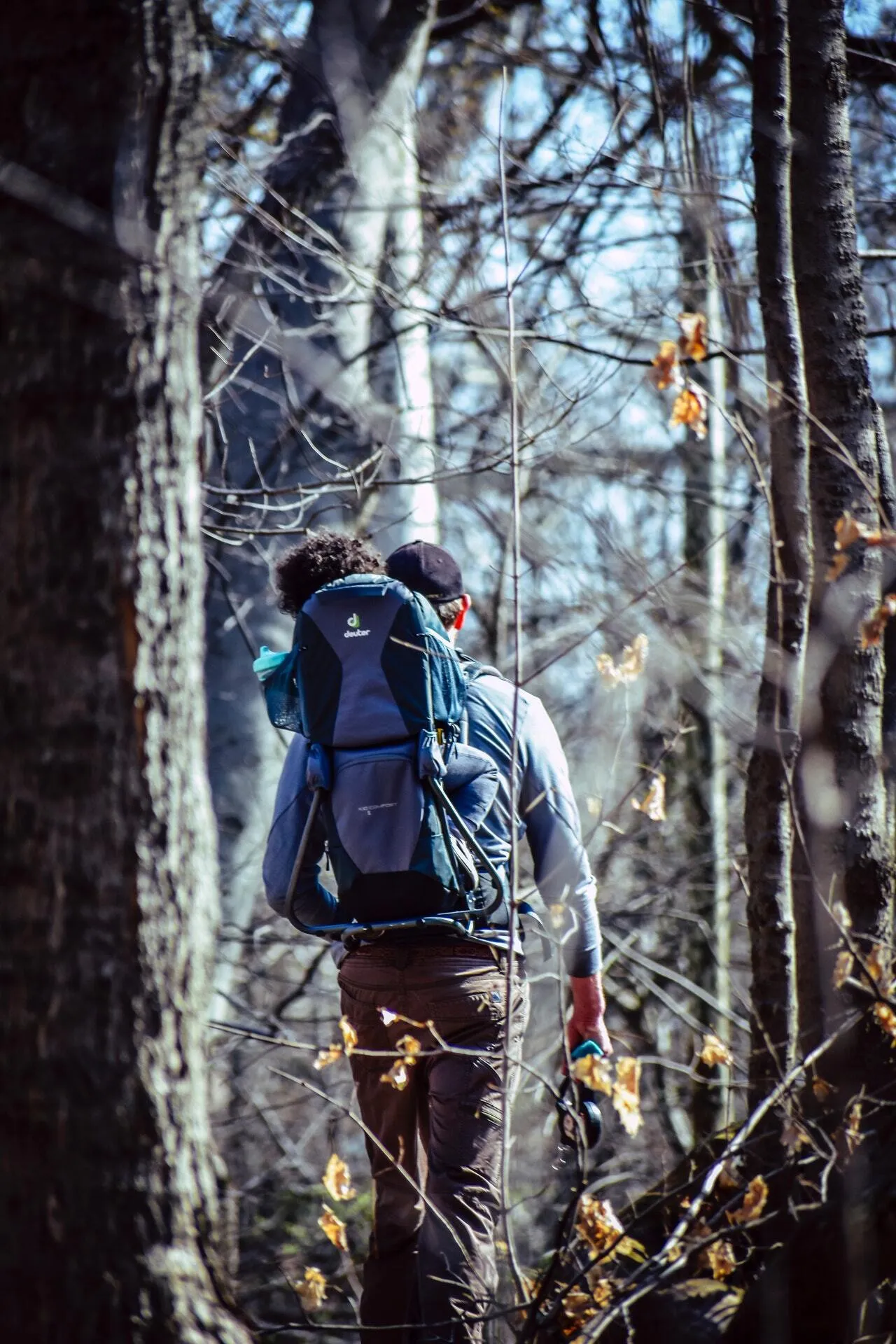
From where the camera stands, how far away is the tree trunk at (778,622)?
3117 mm

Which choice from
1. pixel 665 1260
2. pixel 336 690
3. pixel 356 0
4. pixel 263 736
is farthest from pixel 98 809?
pixel 356 0

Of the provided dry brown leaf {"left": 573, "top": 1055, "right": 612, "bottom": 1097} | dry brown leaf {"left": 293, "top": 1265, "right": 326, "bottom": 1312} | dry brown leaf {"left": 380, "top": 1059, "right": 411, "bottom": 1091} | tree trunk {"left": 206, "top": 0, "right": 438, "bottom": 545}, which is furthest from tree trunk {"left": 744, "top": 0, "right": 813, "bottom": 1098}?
tree trunk {"left": 206, "top": 0, "right": 438, "bottom": 545}

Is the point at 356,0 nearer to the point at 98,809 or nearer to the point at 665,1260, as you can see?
the point at 98,809

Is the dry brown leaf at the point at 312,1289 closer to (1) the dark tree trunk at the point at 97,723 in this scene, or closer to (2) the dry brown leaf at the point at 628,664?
(1) the dark tree trunk at the point at 97,723

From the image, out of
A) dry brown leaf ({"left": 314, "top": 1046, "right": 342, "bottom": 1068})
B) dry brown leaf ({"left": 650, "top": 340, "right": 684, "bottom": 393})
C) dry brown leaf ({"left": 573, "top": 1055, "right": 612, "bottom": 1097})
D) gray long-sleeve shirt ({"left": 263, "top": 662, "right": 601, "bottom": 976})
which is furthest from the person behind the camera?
dry brown leaf ({"left": 314, "top": 1046, "right": 342, "bottom": 1068})

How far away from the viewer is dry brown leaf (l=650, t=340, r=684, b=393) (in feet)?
8.91

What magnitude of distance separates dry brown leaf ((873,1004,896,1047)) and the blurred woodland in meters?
0.06

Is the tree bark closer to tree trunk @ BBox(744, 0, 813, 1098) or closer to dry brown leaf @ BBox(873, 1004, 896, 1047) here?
tree trunk @ BBox(744, 0, 813, 1098)

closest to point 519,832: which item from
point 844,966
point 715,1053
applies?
point 715,1053

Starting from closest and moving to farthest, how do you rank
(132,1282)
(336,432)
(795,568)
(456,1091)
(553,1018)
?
(132,1282) → (456,1091) → (795,568) → (336,432) → (553,1018)

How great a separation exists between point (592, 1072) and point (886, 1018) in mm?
806

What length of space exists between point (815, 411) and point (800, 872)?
1279 millimetres

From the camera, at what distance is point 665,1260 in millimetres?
2830

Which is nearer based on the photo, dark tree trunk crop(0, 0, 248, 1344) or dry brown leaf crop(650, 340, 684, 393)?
dark tree trunk crop(0, 0, 248, 1344)
